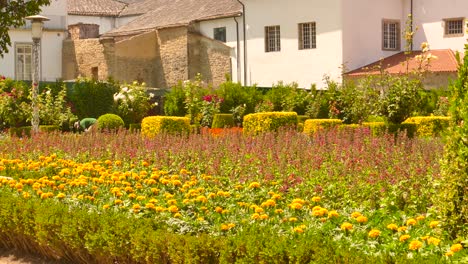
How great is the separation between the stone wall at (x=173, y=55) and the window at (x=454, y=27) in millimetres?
12014

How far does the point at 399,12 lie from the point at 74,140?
21.4 metres

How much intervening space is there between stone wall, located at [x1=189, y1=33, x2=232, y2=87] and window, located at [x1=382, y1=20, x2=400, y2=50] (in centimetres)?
691

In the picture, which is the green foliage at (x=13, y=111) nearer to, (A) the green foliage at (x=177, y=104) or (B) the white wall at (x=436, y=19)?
(A) the green foliage at (x=177, y=104)

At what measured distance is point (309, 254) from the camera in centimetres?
601

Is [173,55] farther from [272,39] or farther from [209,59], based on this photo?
[272,39]

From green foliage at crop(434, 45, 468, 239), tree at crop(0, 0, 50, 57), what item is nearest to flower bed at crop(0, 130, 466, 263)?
green foliage at crop(434, 45, 468, 239)

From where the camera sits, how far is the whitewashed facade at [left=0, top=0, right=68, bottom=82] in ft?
144

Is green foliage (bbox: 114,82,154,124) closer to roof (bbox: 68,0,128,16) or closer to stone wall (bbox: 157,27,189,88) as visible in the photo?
stone wall (bbox: 157,27,189,88)

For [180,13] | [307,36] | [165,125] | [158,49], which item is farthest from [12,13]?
[180,13]

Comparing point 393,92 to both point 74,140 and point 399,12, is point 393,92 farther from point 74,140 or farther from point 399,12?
point 399,12

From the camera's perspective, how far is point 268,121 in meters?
21.7

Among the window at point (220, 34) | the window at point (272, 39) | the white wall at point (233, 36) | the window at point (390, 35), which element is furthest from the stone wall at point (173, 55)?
the window at point (390, 35)

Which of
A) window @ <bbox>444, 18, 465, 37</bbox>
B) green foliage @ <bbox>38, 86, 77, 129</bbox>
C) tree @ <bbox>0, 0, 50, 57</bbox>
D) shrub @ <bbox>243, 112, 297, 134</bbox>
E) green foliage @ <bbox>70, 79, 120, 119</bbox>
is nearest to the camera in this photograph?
tree @ <bbox>0, 0, 50, 57</bbox>

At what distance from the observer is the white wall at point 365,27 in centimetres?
3206
